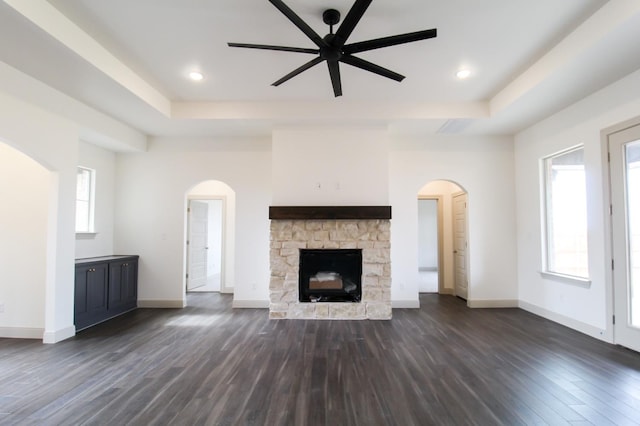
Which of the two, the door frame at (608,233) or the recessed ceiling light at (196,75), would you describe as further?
the recessed ceiling light at (196,75)

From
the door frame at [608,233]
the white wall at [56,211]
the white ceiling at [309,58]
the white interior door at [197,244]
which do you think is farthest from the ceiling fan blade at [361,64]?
the white interior door at [197,244]

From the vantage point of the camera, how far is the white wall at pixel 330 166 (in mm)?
4879

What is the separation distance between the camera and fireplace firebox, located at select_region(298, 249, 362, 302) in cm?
484

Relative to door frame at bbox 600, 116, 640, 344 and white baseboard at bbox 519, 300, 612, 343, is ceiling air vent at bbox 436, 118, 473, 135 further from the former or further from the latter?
white baseboard at bbox 519, 300, 612, 343

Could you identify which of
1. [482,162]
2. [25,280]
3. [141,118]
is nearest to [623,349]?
[482,162]

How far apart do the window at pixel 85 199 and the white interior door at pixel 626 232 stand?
7.32m

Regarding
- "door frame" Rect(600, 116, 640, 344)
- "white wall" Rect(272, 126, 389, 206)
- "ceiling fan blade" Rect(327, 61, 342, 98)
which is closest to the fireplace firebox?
"white wall" Rect(272, 126, 389, 206)

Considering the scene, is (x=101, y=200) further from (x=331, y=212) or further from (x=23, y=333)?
(x=331, y=212)

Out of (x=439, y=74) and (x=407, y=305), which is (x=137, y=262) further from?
(x=439, y=74)

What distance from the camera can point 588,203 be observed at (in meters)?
3.91

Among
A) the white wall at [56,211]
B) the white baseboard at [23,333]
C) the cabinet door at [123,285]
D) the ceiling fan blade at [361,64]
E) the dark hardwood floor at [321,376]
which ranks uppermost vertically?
the ceiling fan blade at [361,64]

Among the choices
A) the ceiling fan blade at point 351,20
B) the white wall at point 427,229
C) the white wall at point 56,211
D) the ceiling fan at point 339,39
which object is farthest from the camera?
the white wall at point 427,229

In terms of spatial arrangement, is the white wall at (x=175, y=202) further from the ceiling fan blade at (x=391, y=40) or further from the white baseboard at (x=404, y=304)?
the ceiling fan blade at (x=391, y=40)

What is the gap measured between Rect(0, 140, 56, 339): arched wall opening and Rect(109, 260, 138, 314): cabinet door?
3.07ft
